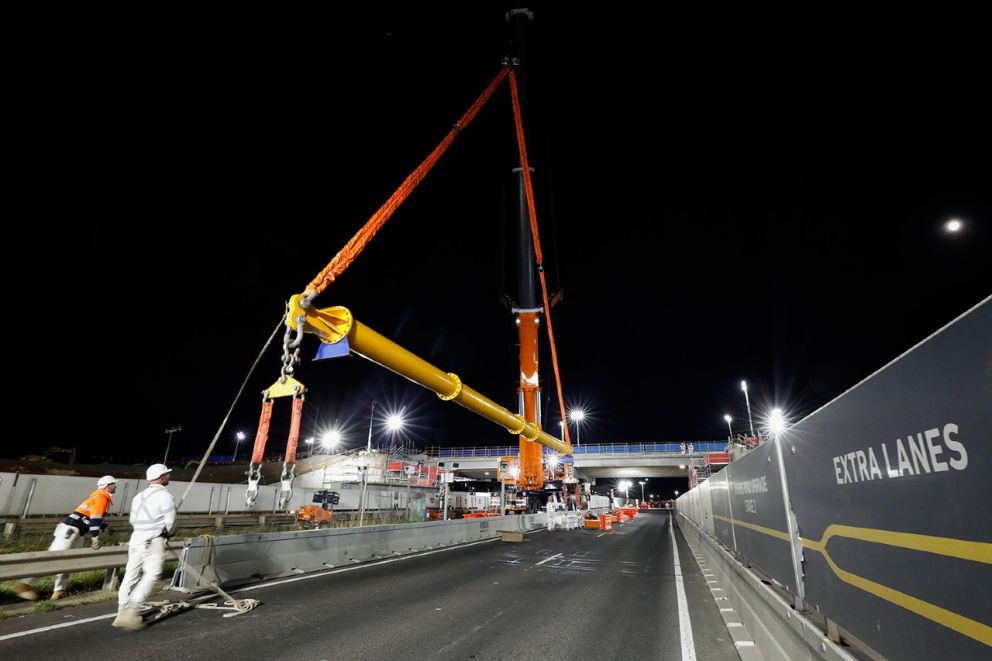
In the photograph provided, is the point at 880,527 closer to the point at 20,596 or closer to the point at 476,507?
the point at 20,596

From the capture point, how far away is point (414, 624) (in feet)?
20.2

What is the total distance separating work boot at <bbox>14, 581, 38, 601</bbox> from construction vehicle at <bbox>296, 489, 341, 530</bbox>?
17.0 metres

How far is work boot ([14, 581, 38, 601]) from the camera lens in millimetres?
6688

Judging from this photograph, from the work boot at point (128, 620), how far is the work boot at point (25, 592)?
2407 millimetres

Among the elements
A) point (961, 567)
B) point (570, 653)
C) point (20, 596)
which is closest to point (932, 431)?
point (961, 567)

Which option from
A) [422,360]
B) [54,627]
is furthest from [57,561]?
[422,360]

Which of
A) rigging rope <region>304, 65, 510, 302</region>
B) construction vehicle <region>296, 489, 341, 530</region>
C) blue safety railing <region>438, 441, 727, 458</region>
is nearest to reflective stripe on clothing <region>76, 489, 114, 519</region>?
rigging rope <region>304, 65, 510, 302</region>

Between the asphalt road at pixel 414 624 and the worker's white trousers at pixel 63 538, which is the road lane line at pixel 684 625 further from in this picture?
the worker's white trousers at pixel 63 538

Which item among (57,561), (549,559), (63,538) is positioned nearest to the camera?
(57,561)

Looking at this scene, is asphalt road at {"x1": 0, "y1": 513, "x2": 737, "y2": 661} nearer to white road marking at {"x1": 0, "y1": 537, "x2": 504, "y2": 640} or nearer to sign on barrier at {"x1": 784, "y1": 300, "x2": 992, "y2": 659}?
white road marking at {"x1": 0, "y1": 537, "x2": 504, "y2": 640}

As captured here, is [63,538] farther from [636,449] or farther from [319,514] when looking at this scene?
[636,449]

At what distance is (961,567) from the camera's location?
1874mm

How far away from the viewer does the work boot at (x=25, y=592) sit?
6.69m

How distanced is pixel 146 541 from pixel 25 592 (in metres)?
2.53
